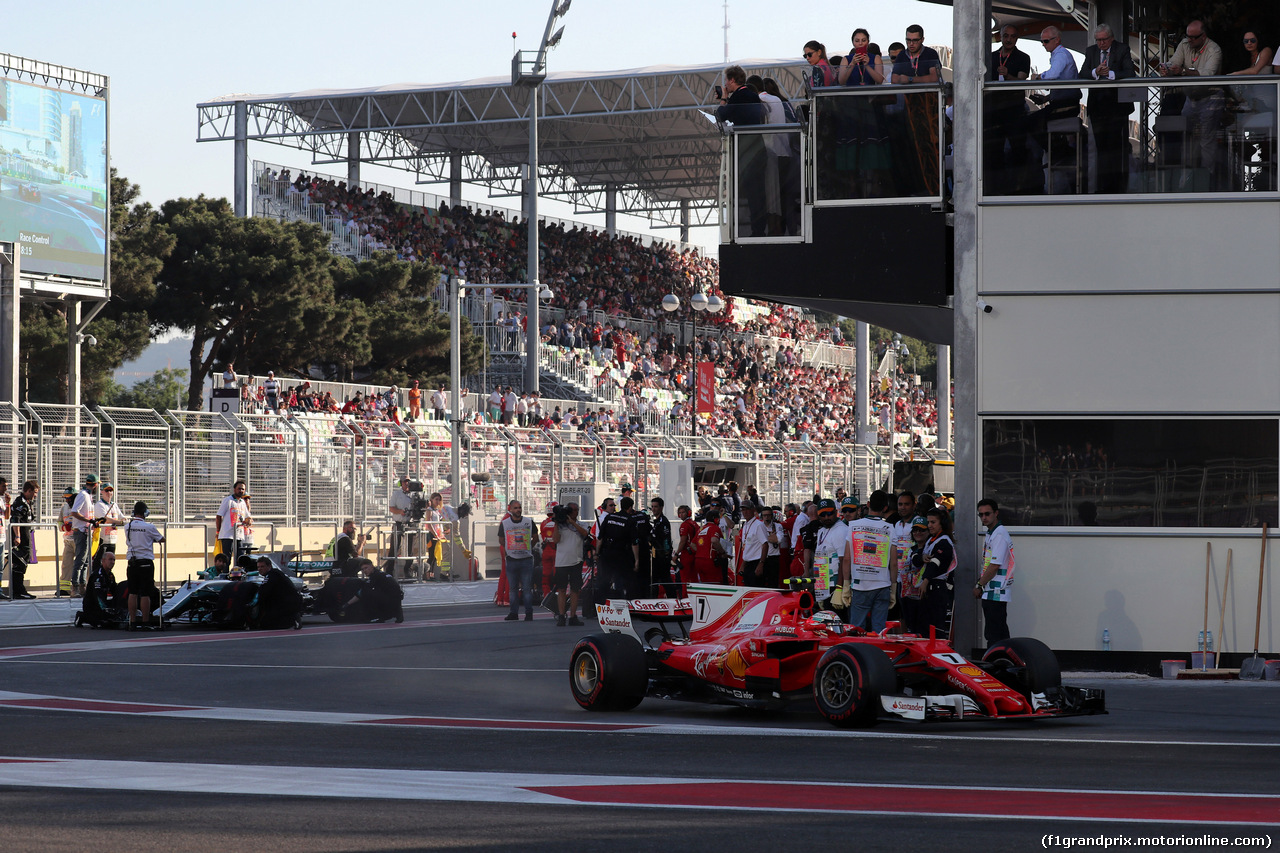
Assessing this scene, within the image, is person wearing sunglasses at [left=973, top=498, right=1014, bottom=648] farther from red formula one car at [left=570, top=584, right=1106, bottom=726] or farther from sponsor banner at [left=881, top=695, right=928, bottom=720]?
sponsor banner at [left=881, top=695, right=928, bottom=720]

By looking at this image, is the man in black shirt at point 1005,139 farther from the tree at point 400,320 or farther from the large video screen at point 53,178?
the tree at point 400,320

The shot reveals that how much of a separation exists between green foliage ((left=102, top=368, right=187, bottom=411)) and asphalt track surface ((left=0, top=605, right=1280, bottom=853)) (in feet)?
120

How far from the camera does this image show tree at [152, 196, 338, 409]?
49875 millimetres

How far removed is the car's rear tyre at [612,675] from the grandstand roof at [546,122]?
35668 millimetres

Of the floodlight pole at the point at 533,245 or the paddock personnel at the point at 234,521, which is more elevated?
the floodlight pole at the point at 533,245

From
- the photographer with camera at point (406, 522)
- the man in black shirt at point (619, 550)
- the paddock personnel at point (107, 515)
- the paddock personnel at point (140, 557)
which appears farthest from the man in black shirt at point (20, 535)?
the man in black shirt at point (619, 550)

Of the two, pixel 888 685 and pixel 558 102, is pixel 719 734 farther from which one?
pixel 558 102

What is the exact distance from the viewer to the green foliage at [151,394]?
51350 millimetres

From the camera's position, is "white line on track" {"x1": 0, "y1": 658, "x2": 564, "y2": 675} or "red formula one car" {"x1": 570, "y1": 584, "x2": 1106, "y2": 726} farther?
"white line on track" {"x1": 0, "y1": 658, "x2": 564, "y2": 675}

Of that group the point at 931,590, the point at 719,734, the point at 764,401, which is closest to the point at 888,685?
the point at 719,734

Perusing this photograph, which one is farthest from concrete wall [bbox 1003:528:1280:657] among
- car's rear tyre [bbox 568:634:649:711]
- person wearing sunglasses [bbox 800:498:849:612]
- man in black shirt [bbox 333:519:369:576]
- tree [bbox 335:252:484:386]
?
tree [bbox 335:252:484:386]

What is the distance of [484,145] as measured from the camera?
191ft

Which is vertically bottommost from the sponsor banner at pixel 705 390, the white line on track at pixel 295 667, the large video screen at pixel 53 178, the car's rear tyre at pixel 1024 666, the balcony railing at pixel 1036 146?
the white line on track at pixel 295 667

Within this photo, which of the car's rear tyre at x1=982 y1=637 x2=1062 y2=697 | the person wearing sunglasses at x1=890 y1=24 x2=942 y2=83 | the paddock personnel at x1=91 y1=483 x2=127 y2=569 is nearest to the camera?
the car's rear tyre at x1=982 y1=637 x2=1062 y2=697
